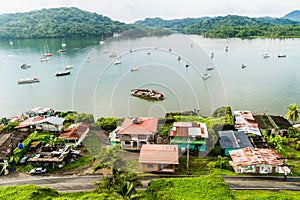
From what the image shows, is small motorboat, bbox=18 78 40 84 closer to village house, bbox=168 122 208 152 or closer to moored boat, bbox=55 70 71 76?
moored boat, bbox=55 70 71 76

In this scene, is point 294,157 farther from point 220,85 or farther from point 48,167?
point 220,85

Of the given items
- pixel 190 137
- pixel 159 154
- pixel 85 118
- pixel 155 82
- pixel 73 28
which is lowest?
pixel 159 154

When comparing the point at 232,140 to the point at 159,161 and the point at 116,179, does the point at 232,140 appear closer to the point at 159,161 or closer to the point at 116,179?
the point at 159,161

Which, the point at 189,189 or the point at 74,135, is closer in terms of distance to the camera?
the point at 189,189

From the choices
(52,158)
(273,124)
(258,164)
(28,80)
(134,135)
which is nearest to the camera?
(258,164)

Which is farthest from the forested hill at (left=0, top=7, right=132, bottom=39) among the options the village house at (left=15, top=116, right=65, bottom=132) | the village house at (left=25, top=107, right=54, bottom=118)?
the village house at (left=15, top=116, right=65, bottom=132)

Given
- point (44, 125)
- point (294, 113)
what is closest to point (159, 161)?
point (44, 125)
